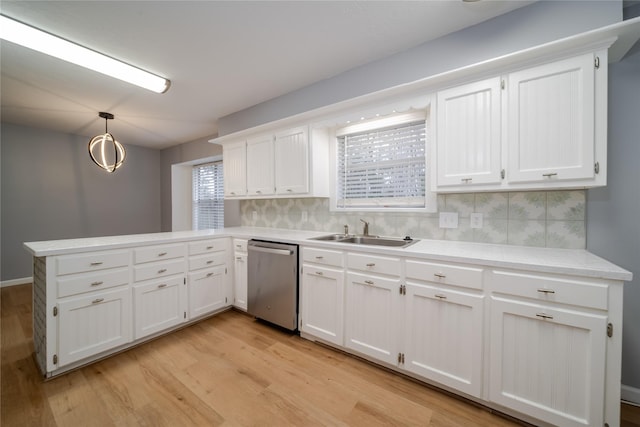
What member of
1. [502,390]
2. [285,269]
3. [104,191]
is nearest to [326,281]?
[285,269]

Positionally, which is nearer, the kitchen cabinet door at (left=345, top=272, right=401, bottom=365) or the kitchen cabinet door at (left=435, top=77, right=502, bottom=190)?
the kitchen cabinet door at (left=435, top=77, right=502, bottom=190)

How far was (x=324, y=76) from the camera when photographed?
2533 mm

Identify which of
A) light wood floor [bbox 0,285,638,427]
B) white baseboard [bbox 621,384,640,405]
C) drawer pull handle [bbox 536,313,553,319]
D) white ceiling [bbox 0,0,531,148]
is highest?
white ceiling [bbox 0,0,531,148]

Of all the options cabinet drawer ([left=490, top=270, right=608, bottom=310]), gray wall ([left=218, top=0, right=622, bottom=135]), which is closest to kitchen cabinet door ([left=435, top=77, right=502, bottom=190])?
gray wall ([left=218, top=0, right=622, bottom=135])

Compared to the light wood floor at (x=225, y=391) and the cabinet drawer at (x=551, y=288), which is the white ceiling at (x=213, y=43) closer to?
the cabinet drawer at (x=551, y=288)

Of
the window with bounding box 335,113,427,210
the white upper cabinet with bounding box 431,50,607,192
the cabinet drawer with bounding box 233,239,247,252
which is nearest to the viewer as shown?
the white upper cabinet with bounding box 431,50,607,192

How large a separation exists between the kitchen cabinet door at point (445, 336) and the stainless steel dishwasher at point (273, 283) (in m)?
1.07

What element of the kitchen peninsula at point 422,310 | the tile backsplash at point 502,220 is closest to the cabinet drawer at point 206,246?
the kitchen peninsula at point 422,310

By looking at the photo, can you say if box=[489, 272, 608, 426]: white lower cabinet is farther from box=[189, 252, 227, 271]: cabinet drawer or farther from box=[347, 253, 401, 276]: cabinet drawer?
box=[189, 252, 227, 271]: cabinet drawer

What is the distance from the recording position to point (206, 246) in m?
2.68

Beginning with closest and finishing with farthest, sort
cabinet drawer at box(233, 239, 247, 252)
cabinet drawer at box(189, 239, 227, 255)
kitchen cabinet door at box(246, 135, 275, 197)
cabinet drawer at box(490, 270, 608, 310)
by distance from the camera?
1. cabinet drawer at box(490, 270, 608, 310)
2. cabinet drawer at box(189, 239, 227, 255)
3. cabinet drawer at box(233, 239, 247, 252)
4. kitchen cabinet door at box(246, 135, 275, 197)

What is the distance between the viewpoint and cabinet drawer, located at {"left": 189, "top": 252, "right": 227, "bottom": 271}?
8.43ft

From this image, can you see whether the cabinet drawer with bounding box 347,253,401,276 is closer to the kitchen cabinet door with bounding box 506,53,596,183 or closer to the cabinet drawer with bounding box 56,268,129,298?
the kitchen cabinet door with bounding box 506,53,596,183

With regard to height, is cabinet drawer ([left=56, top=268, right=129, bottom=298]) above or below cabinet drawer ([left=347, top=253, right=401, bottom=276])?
below
